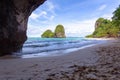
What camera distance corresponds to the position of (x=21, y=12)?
500 inches

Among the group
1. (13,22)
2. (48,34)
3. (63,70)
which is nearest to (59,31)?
(48,34)

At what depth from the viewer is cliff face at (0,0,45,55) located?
10742 millimetres

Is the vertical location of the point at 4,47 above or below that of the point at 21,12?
below

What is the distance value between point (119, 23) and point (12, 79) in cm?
5208

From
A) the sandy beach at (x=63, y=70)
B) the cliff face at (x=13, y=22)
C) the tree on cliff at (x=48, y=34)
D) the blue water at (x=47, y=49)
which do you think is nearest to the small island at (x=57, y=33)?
the tree on cliff at (x=48, y=34)

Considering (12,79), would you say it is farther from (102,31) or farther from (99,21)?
(99,21)

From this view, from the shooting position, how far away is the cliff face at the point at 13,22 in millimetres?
10742

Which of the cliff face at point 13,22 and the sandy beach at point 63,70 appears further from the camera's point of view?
the cliff face at point 13,22

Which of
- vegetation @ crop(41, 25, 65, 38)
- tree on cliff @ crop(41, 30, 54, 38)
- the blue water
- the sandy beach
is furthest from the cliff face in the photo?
tree on cliff @ crop(41, 30, 54, 38)

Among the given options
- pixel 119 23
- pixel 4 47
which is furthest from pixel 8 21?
pixel 119 23

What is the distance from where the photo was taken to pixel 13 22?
11.6m

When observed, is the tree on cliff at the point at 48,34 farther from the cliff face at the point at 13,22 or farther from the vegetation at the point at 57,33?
the cliff face at the point at 13,22

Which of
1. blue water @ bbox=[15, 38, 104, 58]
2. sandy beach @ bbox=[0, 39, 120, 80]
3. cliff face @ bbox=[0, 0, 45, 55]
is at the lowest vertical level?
blue water @ bbox=[15, 38, 104, 58]

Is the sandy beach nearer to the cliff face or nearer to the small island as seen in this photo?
the cliff face
